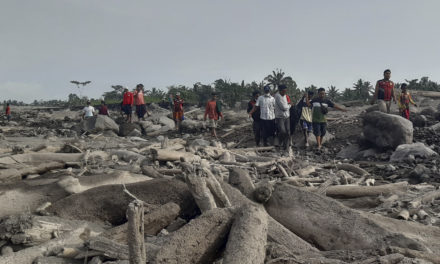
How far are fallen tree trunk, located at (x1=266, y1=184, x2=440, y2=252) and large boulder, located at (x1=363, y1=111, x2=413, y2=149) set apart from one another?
6853mm

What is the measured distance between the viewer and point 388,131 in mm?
10266

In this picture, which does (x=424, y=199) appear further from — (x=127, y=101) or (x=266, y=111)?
→ (x=127, y=101)

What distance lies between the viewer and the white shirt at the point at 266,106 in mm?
10602

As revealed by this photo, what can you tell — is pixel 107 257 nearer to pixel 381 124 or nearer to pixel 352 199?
pixel 352 199

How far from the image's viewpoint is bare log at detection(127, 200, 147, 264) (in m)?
2.21

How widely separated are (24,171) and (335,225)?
4.06m

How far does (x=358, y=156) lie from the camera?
1051 centimetres

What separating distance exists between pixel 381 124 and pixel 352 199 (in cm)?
610

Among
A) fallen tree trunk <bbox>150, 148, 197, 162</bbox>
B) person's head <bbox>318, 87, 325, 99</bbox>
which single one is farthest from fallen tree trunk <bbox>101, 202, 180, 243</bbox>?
person's head <bbox>318, 87, 325, 99</bbox>

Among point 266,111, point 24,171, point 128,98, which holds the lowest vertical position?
point 24,171


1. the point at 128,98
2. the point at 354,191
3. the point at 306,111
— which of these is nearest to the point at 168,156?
the point at 354,191

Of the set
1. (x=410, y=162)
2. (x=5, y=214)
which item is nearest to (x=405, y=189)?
(x=410, y=162)

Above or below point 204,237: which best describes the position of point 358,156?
below

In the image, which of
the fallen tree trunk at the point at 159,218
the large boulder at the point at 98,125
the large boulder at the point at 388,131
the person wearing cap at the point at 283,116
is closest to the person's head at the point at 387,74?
the large boulder at the point at 388,131
